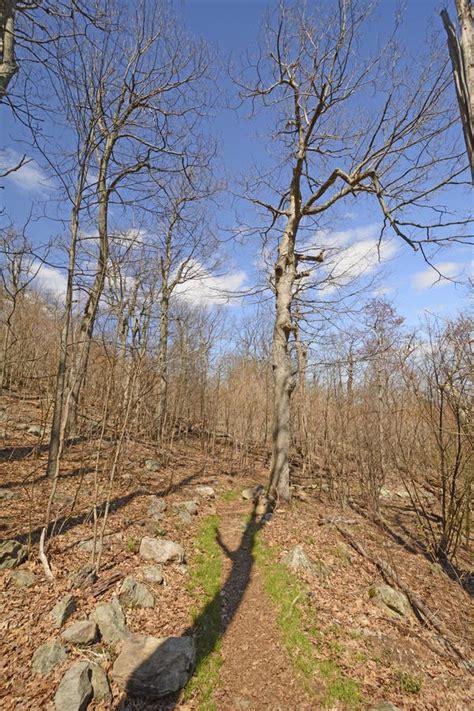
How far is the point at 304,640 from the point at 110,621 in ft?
6.69

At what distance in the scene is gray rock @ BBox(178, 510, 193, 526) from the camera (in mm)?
6209

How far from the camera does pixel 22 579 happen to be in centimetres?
365

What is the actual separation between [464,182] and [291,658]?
8358 mm

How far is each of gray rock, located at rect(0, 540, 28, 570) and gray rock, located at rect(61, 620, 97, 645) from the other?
3.80 feet

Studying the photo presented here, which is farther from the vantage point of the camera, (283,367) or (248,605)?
(283,367)

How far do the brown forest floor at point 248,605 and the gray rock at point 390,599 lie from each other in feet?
0.38

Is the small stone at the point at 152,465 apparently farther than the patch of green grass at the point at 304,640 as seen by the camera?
Yes

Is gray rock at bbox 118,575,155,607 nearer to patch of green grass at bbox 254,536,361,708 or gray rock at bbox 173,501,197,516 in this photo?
patch of green grass at bbox 254,536,361,708

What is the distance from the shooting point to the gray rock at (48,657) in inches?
112

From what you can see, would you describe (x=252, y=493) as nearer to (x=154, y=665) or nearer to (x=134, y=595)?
(x=134, y=595)

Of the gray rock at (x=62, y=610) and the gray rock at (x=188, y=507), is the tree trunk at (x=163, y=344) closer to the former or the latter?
the gray rock at (x=188, y=507)

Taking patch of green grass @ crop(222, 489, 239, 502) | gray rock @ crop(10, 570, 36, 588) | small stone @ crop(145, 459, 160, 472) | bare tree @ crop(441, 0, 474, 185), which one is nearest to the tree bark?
bare tree @ crop(441, 0, 474, 185)

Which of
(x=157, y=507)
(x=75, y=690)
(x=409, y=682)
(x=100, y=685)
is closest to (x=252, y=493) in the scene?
(x=157, y=507)

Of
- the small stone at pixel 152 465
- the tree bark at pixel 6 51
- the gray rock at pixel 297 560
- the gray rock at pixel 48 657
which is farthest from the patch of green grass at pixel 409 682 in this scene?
the tree bark at pixel 6 51
